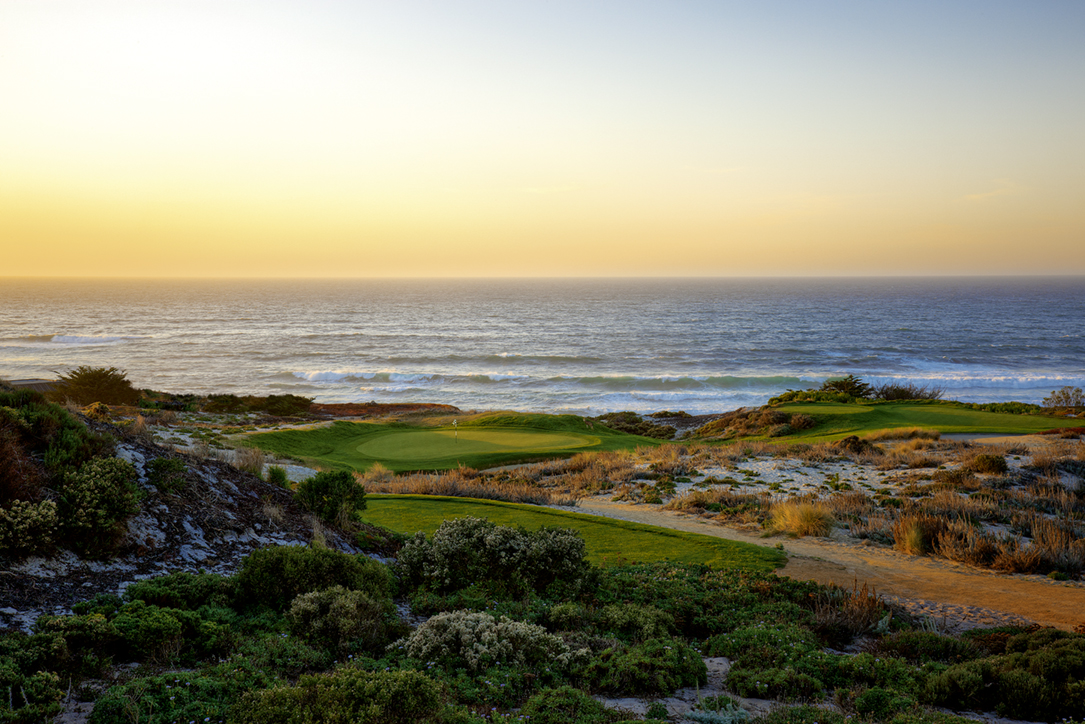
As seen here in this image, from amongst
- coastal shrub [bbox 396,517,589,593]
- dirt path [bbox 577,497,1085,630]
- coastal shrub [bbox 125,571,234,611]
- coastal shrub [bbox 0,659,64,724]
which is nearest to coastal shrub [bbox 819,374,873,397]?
dirt path [bbox 577,497,1085,630]

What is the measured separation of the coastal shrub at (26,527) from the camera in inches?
206

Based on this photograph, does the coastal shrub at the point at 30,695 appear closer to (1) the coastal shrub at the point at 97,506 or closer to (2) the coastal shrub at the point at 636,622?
(1) the coastal shrub at the point at 97,506

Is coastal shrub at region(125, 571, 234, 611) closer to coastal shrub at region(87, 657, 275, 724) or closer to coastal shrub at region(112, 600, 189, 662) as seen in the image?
coastal shrub at region(112, 600, 189, 662)

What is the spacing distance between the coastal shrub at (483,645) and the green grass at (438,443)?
13.8 meters

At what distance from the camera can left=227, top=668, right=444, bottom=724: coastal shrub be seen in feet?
11.2

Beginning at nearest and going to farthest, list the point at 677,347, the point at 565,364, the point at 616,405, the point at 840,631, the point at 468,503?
the point at 840,631
the point at 468,503
the point at 616,405
the point at 565,364
the point at 677,347

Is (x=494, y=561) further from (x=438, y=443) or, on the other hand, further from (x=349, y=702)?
(x=438, y=443)

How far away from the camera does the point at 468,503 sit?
40.8 ft

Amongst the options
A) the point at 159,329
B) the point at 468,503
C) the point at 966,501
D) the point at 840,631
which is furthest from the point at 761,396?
the point at 159,329

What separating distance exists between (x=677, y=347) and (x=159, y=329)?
72.1 meters

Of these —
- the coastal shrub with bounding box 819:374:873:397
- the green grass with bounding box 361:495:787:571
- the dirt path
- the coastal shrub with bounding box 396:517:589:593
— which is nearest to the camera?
the coastal shrub with bounding box 396:517:589:593

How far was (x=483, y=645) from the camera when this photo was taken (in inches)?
198

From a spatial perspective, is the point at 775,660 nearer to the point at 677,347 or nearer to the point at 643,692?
→ the point at 643,692

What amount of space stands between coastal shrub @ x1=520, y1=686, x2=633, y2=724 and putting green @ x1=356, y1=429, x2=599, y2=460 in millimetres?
17374
